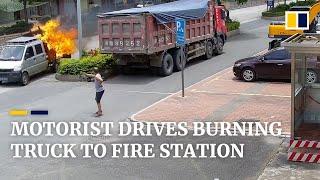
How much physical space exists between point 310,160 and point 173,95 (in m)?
7.98

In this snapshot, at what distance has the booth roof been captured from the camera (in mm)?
22375

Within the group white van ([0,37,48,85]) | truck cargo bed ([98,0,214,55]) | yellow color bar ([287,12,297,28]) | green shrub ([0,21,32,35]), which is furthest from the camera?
green shrub ([0,21,32,35])

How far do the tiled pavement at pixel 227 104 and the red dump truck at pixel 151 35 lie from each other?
1.77 metres

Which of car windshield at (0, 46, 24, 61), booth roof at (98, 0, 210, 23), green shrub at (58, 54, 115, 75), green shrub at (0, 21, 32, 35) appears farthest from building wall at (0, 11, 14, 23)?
green shrub at (58, 54, 115, 75)

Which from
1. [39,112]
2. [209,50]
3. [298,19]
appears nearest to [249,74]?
[209,50]

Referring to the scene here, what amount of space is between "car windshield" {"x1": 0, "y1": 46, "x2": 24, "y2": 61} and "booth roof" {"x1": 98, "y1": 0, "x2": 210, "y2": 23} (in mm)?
3730

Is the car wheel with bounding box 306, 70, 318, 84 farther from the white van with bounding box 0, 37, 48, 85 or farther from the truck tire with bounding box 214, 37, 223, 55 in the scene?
the truck tire with bounding box 214, 37, 223, 55

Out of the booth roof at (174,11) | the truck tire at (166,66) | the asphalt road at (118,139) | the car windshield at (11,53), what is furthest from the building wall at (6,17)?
the truck tire at (166,66)

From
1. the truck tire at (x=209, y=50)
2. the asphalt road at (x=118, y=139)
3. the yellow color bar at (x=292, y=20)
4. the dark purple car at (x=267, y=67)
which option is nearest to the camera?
the asphalt road at (x=118, y=139)

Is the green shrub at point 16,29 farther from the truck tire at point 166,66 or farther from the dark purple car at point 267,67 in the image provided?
the dark purple car at point 267,67

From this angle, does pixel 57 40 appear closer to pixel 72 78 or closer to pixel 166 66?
pixel 72 78

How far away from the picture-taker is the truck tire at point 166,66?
2328 cm

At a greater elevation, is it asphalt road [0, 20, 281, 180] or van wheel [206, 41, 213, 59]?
van wheel [206, 41, 213, 59]

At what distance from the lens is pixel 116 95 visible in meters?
19.8
